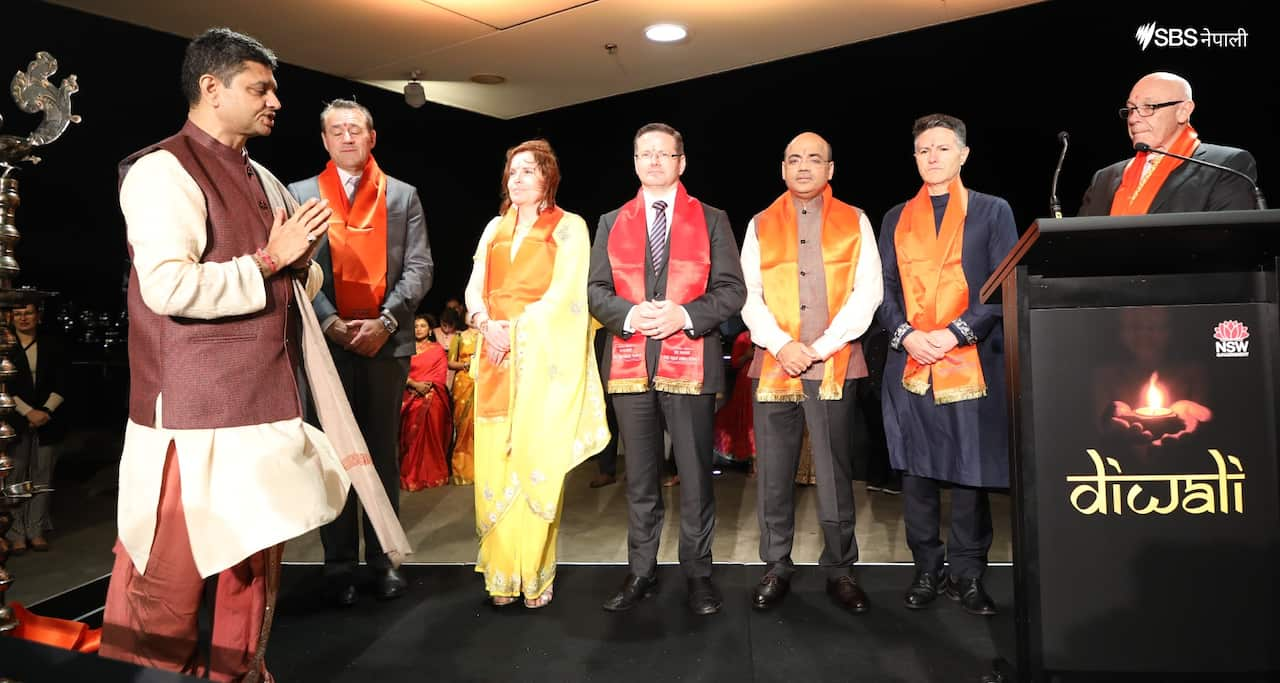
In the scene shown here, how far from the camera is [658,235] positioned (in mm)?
2883

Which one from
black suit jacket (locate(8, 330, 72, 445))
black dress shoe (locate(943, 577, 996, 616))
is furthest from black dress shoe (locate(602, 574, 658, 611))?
black suit jacket (locate(8, 330, 72, 445))

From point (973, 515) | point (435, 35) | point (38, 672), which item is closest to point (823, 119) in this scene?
point (435, 35)

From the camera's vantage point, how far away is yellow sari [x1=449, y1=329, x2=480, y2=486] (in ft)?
17.4

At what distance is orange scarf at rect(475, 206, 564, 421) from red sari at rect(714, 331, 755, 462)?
101 inches

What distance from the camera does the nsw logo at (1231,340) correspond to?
5.52ft

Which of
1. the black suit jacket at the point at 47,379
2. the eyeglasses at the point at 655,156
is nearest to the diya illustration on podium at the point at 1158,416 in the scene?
the eyeglasses at the point at 655,156

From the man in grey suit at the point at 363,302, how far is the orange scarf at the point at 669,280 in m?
0.78

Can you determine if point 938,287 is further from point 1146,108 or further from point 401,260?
point 401,260

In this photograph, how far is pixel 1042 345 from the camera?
1749mm

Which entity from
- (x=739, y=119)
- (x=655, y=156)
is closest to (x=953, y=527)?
(x=655, y=156)

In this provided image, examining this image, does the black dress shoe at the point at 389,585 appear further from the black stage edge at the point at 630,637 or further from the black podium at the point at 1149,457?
the black podium at the point at 1149,457

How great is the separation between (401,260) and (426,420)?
7.78ft

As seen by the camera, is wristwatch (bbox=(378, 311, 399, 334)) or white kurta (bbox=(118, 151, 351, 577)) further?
wristwatch (bbox=(378, 311, 399, 334))

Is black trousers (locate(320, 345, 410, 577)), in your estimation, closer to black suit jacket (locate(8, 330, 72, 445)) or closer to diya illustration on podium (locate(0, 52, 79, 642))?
diya illustration on podium (locate(0, 52, 79, 642))
